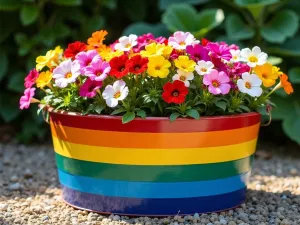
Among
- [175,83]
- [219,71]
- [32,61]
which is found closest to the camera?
[175,83]

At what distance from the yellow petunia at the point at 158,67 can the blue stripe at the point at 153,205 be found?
438 millimetres

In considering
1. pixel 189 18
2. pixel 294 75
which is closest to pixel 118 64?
pixel 189 18

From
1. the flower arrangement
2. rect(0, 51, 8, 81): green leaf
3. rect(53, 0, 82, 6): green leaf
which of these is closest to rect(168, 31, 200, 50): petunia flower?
the flower arrangement

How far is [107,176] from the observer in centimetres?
219

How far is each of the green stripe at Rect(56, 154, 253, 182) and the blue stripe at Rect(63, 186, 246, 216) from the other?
0.26 feet

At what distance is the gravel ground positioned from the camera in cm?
221

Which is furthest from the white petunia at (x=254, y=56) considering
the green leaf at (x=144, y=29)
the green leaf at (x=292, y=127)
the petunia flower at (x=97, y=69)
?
the green leaf at (x=144, y=29)

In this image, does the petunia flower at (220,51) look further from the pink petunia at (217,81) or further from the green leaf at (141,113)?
the green leaf at (141,113)

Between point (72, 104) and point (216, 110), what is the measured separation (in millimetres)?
513

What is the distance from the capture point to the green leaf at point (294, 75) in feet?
11.7

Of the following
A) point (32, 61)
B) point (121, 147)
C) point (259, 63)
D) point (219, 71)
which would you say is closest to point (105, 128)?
point (121, 147)

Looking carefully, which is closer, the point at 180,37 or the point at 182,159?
the point at 182,159

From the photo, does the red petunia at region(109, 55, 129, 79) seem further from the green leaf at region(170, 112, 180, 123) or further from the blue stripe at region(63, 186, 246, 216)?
the blue stripe at region(63, 186, 246, 216)

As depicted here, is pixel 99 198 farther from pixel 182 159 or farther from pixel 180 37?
pixel 180 37
